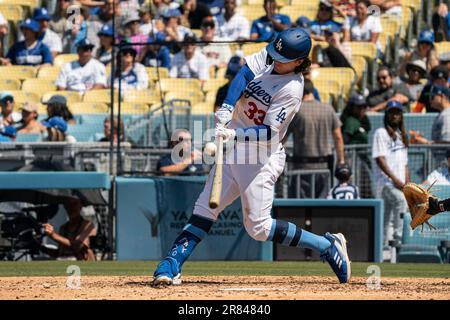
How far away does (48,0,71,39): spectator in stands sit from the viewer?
19.2 m

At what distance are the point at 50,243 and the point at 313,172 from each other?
11.2 ft

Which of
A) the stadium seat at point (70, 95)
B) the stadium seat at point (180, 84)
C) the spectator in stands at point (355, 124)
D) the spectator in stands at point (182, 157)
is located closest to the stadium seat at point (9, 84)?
the stadium seat at point (70, 95)

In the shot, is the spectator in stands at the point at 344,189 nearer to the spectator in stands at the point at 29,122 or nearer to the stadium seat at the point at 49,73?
the spectator in stands at the point at 29,122

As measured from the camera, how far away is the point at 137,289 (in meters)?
9.20

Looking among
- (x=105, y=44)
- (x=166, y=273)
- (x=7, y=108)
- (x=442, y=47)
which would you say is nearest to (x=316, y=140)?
A: (x=442, y=47)

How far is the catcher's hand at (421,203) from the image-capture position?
10.4 meters

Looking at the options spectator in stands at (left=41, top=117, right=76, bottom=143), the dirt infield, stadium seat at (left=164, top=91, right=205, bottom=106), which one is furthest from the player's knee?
stadium seat at (left=164, top=91, right=205, bottom=106)

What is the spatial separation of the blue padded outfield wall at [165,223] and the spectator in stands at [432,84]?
3261 mm

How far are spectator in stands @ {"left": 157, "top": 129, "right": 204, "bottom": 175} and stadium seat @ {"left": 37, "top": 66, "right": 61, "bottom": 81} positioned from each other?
3.89m

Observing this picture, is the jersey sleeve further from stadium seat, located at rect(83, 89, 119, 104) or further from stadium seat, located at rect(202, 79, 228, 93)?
stadium seat, located at rect(83, 89, 119, 104)

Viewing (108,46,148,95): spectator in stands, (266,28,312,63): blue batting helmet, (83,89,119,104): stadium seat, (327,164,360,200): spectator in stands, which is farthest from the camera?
(83,89,119,104): stadium seat

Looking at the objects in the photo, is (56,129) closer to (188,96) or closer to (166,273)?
(188,96)

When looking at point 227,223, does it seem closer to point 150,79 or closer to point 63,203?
point 63,203

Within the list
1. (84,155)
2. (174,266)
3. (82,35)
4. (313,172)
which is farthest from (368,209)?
(82,35)
